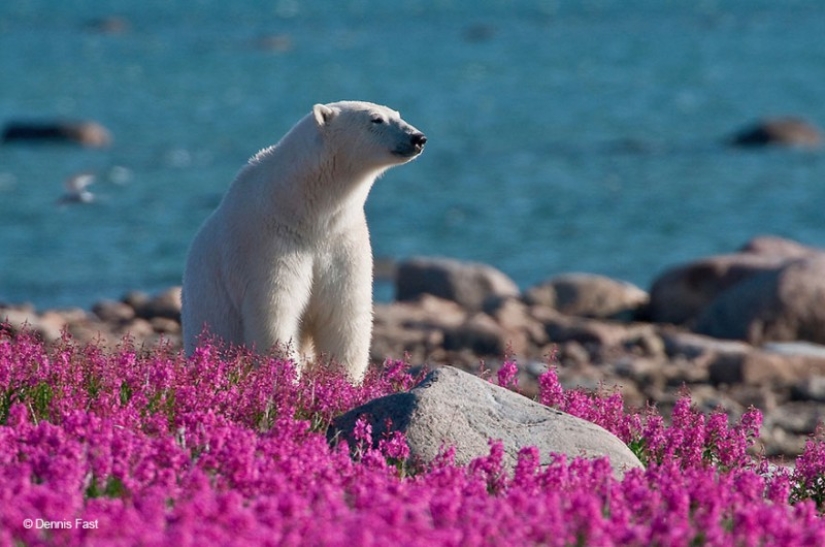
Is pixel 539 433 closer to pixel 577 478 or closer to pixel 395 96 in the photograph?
pixel 577 478

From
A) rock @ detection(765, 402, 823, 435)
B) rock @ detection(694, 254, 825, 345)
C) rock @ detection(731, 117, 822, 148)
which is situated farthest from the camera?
rock @ detection(731, 117, 822, 148)

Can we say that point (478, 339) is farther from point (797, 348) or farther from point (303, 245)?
point (303, 245)

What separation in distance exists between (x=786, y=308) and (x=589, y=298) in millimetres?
3422

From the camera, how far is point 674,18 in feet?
359

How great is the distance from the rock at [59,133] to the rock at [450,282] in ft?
81.0

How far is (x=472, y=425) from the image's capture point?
668 centimetres

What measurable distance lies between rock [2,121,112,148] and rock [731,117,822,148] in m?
17.6

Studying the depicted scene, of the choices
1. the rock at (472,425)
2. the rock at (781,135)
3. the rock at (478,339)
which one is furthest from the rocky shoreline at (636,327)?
the rock at (781,135)

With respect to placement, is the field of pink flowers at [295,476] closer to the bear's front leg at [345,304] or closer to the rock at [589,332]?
the bear's front leg at [345,304]

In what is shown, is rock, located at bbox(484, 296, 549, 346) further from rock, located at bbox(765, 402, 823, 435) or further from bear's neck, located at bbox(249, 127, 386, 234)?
bear's neck, located at bbox(249, 127, 386, 234)

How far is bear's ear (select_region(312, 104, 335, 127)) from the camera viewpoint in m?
9.30

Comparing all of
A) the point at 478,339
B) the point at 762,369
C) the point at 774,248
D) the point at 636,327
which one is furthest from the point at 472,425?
the point at 774,248

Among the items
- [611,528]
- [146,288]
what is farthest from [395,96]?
[611,528]

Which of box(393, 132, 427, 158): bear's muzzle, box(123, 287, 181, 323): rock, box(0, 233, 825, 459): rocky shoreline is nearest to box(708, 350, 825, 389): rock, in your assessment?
Answer: box(0, 233, 825, 459): rocky shoreline
